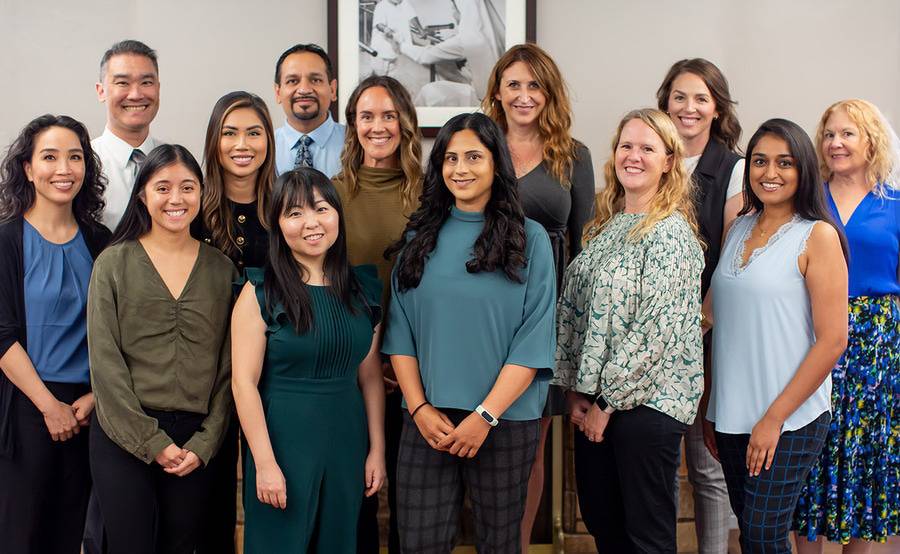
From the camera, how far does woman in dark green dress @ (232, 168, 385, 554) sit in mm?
1942

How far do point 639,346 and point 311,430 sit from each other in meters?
0.80

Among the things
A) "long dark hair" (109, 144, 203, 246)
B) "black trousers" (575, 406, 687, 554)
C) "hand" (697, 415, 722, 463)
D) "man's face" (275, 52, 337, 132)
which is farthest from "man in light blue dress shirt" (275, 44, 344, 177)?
"hand" (697, 415, 722, 463)

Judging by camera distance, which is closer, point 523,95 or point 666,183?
point 666,183

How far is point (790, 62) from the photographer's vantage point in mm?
3467

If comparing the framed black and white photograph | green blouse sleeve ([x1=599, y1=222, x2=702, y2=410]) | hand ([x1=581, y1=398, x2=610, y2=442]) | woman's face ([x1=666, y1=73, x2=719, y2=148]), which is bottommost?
hand ([x1=581, y1=398, x2=610, y2=442])

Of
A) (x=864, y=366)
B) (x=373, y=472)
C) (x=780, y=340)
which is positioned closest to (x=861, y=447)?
(x=864, y=366)

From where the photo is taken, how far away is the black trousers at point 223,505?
220cm

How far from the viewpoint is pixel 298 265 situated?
6.62ft

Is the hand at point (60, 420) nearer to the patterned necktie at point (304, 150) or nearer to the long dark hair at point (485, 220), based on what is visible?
the long dark hair at point (485, 220)

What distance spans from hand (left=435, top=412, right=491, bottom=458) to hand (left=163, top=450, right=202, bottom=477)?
1.90 ft

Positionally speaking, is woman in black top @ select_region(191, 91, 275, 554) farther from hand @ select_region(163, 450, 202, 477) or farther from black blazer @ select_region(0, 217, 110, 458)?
black blazer @ select_region(0, 217, 110, 458)

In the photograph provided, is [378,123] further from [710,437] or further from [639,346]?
[710,437]

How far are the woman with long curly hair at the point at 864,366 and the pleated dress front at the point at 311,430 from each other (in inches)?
50.6

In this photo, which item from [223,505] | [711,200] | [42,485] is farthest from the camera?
[711,200]
